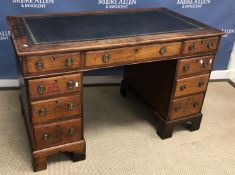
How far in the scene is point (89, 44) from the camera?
4.51 feet

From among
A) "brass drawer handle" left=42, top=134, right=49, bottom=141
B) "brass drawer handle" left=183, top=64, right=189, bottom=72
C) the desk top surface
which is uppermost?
the desk top surface

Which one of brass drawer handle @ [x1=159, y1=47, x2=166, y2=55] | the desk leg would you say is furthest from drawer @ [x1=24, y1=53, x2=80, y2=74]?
the desk leg

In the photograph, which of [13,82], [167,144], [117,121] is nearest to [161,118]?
[167,144]

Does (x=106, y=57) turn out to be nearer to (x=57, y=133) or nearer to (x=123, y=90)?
(x=57, y=133)

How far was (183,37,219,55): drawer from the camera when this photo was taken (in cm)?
164

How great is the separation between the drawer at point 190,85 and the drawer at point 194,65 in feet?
0.15

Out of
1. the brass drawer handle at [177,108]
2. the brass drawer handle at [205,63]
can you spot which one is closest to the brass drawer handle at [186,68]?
the brass drawer handle at [205,63]

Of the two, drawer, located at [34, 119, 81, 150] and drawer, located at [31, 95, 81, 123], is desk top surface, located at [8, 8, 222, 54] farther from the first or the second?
drawer, located at [34, 119, 81, 150]

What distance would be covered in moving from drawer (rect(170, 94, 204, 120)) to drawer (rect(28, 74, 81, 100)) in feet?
2.26

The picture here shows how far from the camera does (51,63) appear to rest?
1342 millimetres

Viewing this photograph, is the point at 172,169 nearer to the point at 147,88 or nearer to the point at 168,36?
the point at 147,88

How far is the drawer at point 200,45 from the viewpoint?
64.6 inches

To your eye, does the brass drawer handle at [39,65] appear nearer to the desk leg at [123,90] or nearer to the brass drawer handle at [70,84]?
the brass drawer handle at [70,84]

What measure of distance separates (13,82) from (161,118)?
4.15 feet
